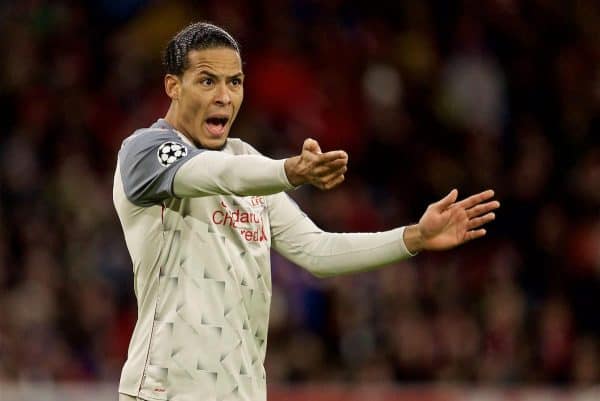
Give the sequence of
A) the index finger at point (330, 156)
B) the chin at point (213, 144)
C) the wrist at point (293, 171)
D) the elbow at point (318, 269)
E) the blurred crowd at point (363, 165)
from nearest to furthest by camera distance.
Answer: the index finger at point (330, 156) → the wrist at point (293, 171) → the chin at point (213, 144) → the elbow at point (318, 269) → the blurred crowd at point (363, 165)

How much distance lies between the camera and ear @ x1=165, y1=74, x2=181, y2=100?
4918 mm

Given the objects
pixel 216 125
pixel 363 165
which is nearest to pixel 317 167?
pixel 216 125

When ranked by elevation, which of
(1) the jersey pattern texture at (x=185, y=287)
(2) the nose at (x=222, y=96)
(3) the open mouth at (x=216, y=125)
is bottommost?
(1) the jersey pattern texture at (x=185, y=287)

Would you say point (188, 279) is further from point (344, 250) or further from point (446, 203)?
point (446, 203)

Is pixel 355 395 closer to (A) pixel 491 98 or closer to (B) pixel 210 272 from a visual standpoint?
(A) pixel 491 98

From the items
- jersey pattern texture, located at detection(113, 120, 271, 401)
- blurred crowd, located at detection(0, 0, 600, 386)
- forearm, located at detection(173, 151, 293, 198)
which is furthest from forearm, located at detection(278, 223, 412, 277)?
blurred crowd, located at detection(0, 0, 600, 386)

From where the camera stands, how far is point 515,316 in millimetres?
10094

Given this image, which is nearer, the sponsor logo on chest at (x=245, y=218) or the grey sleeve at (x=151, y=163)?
the grey sleeve at (x=151, y=163)

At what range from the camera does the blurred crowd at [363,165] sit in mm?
10148

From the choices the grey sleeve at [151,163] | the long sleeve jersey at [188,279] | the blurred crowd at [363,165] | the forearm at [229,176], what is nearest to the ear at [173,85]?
the long sleeve jersey at [188,279]

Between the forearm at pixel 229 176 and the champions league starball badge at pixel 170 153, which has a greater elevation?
the champions league starball badge at pixel 170 153

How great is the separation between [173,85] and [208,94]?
180mm

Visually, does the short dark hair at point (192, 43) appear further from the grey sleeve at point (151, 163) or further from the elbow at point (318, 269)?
the elbow at point (318, 269)

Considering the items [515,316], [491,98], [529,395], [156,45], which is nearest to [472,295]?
[515,316]
